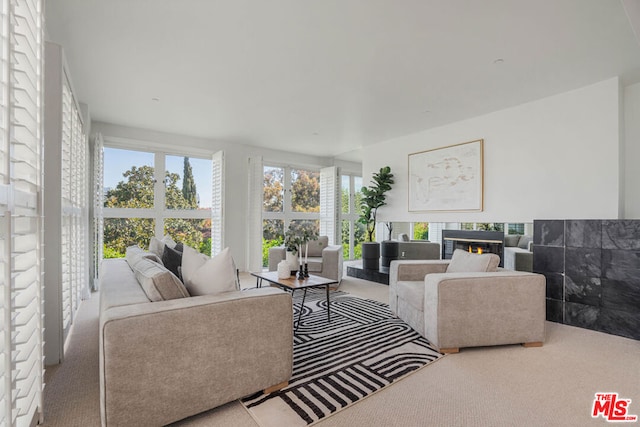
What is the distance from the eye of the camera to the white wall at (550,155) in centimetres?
319

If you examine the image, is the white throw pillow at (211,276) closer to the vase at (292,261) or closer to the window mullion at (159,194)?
the vase at (292,261)

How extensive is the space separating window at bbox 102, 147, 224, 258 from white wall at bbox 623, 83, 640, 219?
17.8 feet

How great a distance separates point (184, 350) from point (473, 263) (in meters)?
2.55

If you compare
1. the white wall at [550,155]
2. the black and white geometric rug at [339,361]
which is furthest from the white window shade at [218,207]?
the white wall at [550,155]

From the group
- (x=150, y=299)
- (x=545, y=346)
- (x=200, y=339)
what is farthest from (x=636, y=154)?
(x=150, y=299)

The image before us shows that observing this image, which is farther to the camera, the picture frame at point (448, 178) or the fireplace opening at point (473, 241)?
the picture frame at point (448, 178)

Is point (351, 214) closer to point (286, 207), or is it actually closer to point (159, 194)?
point (286, 207)

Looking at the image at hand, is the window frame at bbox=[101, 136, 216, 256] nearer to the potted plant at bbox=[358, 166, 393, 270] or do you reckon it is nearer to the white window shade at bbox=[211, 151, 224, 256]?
the white window shade at bbox=[211, 151, 224, 256]

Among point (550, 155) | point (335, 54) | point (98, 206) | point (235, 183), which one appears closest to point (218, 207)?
point (235, 183)

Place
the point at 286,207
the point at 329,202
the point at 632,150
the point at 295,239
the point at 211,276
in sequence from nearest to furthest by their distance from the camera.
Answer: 1. the point at 211,276
2. the point at 632,150
3. the point at 295,239
4. the point at 286,207
5. the point at 329,202

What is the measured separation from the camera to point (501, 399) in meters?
1.82

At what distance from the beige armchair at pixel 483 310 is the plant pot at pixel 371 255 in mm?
2799

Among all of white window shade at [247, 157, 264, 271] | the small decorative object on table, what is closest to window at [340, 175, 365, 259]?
white window shade at [247, 157, 264, 271]

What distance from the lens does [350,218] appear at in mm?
7578
